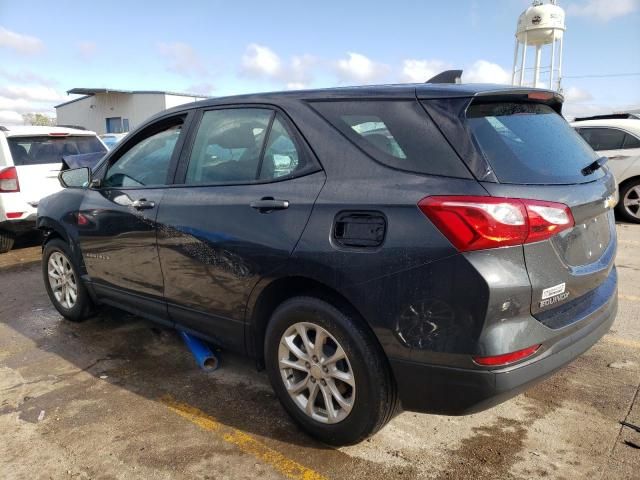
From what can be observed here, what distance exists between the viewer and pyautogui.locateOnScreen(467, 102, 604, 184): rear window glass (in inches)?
83.8

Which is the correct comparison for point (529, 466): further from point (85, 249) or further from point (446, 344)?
point (85, 249)

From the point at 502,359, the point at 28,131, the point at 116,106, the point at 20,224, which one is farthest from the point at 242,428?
the point at 116,106

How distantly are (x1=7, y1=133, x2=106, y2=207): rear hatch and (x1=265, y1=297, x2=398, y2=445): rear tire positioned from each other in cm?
544

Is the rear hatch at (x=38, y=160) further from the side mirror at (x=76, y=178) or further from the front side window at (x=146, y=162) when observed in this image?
the front side window at (x=146, y=162)

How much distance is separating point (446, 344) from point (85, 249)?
3.01 metres

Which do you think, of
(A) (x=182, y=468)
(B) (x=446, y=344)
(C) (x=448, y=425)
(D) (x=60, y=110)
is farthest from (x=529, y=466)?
(D) (x=60, y=110)

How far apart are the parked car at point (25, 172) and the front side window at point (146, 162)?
3573 millimetres

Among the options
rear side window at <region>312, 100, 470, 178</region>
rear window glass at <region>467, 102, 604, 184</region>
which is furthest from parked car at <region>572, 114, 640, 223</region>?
rear side window at <region>312, 100, 470, 178</region>

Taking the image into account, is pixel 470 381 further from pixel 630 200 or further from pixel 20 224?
pixel 630 200

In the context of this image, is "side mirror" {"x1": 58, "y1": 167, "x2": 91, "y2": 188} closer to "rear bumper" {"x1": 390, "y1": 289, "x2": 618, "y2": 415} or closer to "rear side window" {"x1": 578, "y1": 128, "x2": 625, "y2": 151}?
"rear bumper" {"x1": 390, "y1": 289, "x2": 618, "y2": 415}

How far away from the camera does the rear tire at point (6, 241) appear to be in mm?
7094

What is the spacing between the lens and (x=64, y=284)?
14.4ft

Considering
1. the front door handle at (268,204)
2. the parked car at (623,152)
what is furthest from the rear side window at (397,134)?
the parked car at (623,152)

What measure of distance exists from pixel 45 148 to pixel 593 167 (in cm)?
695
